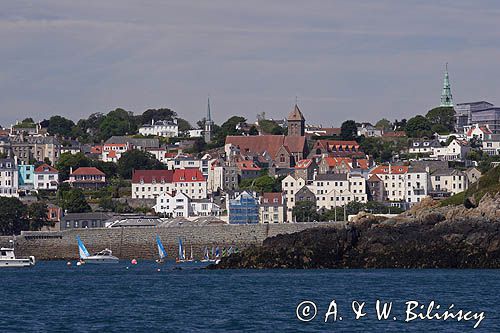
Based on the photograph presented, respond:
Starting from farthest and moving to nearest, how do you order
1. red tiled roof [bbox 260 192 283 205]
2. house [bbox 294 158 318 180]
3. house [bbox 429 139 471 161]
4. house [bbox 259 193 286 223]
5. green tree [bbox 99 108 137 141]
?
green tree [bbox 99 108 137 141], house [bbox 429 139 471 161], house [bbox 294 158 318 180], red tiled roof [bbox 260 192 283 205], house [bbox 259 193 286 223]

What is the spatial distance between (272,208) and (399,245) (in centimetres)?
4861

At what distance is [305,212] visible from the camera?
123m

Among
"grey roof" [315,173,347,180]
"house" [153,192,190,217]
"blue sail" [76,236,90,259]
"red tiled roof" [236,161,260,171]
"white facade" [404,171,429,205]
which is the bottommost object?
"blue sail" [76,236,90,259]

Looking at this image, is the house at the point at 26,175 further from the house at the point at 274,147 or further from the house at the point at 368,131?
the house at the point at 368,131

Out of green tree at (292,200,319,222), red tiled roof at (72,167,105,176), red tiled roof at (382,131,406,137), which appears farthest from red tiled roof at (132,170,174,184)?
red tiled roof at (382,131,406,137)

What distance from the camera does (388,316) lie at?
48438 millimetres

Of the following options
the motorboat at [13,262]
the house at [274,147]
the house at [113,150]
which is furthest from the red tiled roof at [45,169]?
the motorboat at [13,262]

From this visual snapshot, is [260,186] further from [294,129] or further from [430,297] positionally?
[430,297]

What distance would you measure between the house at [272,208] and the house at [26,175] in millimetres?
29525

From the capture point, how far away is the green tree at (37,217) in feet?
373

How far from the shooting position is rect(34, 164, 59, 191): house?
5669 inches

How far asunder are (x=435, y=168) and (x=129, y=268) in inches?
2355

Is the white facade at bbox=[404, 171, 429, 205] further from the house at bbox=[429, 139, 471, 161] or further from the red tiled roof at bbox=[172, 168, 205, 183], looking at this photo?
the red tiled roof at bbox=[172, 168, 205, 183]

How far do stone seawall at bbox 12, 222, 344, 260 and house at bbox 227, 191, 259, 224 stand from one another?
19.7 m
